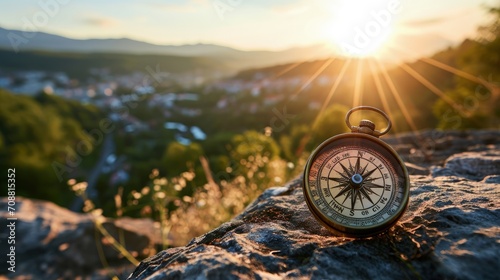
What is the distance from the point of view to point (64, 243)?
6.04 m

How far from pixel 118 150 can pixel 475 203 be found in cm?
5203

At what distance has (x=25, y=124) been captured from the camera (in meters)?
43.1

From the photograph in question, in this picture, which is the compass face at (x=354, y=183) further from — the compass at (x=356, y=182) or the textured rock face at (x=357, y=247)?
the textured rock face at (x=357, y=247)

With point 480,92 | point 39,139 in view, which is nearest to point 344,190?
point 480,92

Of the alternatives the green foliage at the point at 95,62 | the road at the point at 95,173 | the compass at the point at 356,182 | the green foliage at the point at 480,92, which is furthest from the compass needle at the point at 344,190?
the green foliage at the point at 95,62

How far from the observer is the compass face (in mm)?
2076

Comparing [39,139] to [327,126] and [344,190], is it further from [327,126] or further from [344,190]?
[344,190]

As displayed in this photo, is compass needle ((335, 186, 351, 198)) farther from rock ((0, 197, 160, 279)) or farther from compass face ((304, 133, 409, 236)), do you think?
rock ((0, 197, 160, 279))

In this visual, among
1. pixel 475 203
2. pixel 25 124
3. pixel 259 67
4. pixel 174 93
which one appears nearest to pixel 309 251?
pixel 475 203

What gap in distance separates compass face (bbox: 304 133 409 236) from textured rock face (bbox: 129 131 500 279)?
0.12 m

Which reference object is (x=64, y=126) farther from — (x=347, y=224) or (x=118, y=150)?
(x=347, y=224)

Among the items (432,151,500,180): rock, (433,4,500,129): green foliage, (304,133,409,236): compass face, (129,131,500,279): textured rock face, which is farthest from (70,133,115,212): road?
(304,133,409,236): compass face

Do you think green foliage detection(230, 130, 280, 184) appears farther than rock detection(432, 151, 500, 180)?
Yes

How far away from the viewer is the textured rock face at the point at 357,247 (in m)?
1.66
